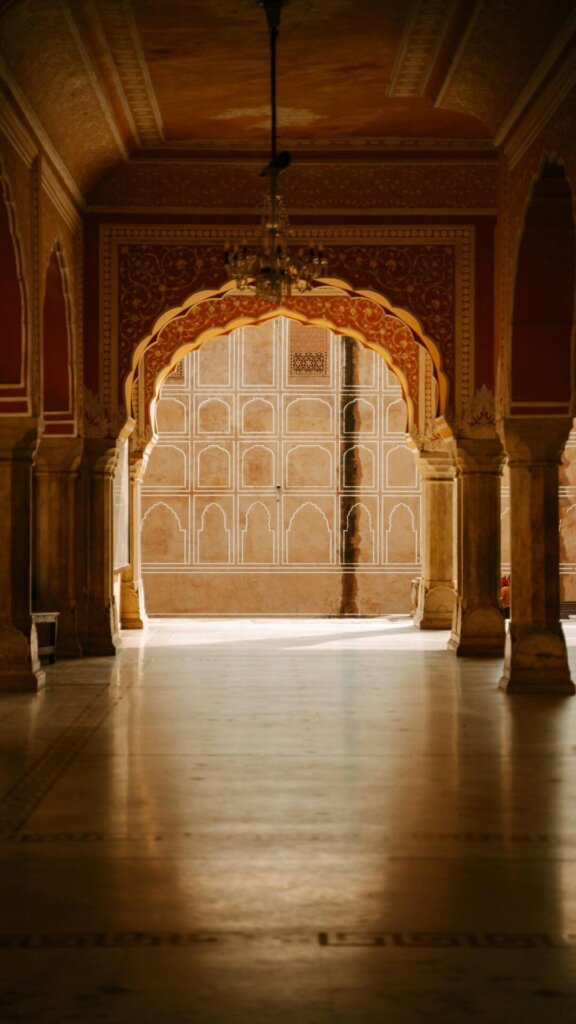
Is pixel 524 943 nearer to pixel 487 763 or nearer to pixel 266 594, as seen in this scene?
pixel 487 763

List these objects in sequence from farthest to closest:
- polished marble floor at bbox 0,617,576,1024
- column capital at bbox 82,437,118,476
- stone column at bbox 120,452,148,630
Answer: stone column at bbox 120,452,148,630 → column capital at bbox 82,437,118,476 → polished marble floor at bbox 0,617,576,1024

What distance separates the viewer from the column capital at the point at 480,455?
35.5 ft

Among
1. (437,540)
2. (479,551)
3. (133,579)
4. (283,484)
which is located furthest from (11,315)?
(283,484)

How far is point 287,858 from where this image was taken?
4.20 meters

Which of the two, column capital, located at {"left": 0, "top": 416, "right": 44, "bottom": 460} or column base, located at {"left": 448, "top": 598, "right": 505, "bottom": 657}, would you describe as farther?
column base, located at {"left": 448, "top": 598, "right": 505, "bottom": 657}

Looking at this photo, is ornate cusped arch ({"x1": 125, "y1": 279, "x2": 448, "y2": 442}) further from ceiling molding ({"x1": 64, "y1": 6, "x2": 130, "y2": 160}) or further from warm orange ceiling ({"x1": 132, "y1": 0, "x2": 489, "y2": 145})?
warm orange ceiling ({"x1": 132, "y1": 0, "x2": 489, "y2": 145})

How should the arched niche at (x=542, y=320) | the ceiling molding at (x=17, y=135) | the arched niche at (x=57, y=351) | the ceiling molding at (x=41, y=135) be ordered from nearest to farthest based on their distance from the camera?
the ceiling molding at (x=41, y=135), the ceiling molding at (x=17, y=135), the arched niche at (x=542, y=320), the arched niche at (x=57, y=351)

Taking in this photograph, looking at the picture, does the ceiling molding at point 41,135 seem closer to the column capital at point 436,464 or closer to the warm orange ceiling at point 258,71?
the warm orange ceiling at point 258,71

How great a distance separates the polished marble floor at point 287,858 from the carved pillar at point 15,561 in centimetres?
28

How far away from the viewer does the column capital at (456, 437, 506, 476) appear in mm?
10828

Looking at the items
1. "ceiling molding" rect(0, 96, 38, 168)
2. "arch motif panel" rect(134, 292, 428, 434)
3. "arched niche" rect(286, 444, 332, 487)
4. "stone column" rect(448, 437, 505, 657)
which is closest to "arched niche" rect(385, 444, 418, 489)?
"arched niche" rect(286, 444, 332, 487)

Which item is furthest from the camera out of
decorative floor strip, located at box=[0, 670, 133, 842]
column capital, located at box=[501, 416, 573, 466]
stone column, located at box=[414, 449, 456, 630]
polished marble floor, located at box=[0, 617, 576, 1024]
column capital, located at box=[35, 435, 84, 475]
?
stone column, located at box=[414, 449, 456, 630]

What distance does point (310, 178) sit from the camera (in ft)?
34.3

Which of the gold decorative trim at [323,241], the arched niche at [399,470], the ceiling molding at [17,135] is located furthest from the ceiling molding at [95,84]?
the arched niche at [399,470]
